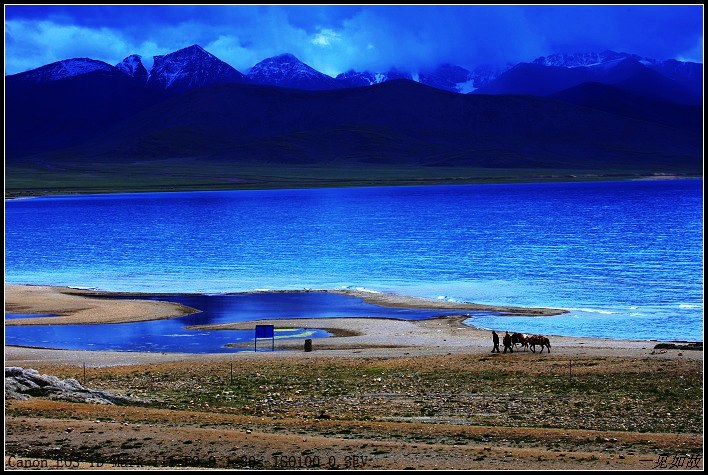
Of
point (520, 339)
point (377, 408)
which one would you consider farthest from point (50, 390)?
point (520, 339)

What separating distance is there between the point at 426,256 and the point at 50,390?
62985mm

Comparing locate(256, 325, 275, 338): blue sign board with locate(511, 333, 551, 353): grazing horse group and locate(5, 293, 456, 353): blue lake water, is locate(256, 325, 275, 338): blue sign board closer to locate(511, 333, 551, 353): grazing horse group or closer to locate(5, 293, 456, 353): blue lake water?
locate(5, 293, 456, 353): blue lake water

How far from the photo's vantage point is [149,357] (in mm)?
39719

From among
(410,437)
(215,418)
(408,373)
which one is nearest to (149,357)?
(408,373)

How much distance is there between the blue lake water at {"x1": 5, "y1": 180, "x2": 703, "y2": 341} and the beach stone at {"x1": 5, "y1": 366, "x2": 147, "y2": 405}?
24882mm

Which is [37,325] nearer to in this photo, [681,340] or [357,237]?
[681,340]

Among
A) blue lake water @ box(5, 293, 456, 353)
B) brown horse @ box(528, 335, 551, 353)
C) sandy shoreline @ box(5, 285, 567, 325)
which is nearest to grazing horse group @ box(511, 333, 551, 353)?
brown horse @ box(528, 335, 551, 353)

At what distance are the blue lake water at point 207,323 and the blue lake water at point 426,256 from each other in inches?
218

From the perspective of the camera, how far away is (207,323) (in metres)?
51.1

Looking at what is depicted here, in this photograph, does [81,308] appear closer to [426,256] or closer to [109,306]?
[109,306]

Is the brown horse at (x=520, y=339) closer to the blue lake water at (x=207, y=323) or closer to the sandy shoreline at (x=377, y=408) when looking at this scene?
the sandy shoreline at (x=377, y=408)

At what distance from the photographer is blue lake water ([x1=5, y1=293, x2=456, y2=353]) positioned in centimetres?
4488

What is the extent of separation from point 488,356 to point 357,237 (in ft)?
253

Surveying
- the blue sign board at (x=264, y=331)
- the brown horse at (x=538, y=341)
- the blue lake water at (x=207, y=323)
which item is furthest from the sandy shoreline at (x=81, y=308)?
the brown horse at (x=538, y=341)
